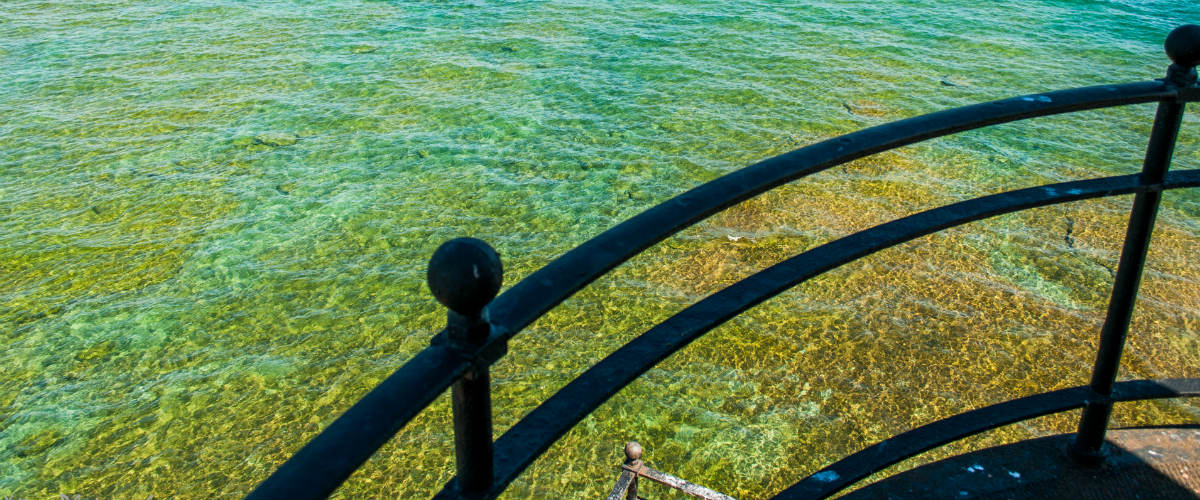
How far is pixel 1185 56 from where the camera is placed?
4.97ft

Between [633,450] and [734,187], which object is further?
[633,450]

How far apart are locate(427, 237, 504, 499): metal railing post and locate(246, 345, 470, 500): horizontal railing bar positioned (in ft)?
0.09

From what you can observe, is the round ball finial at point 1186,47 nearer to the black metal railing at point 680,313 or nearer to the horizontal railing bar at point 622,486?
the black metal railing at point 680,313

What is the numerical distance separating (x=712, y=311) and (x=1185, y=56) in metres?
0.96

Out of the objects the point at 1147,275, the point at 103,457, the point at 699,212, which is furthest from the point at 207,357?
the point at 1147,275

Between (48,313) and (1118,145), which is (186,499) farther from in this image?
(1118,145)

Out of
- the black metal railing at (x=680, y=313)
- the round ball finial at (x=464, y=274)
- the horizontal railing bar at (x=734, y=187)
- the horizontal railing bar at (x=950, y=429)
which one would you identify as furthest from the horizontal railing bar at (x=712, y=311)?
the horizontal railing bar at (x=950, y=429)

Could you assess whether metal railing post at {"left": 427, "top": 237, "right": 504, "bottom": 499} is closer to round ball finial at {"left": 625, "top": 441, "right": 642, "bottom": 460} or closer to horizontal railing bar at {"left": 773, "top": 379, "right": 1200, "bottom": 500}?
horizontal railing bar at {"left": 773, "top": 379, "right": 1200, "bottom": 500}

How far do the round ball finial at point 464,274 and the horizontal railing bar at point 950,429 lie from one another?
2.99 ft

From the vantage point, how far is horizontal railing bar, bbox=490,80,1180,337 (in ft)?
3.14

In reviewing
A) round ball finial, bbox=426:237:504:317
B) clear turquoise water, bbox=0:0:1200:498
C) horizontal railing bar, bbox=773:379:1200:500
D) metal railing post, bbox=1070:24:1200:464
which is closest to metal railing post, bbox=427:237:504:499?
round ball finial, bbox=426:237:504:317

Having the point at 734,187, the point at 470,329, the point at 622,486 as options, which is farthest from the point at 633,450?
the point at 470,329

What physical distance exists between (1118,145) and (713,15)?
4.85 meters

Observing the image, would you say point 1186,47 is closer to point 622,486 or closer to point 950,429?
point 950,429
